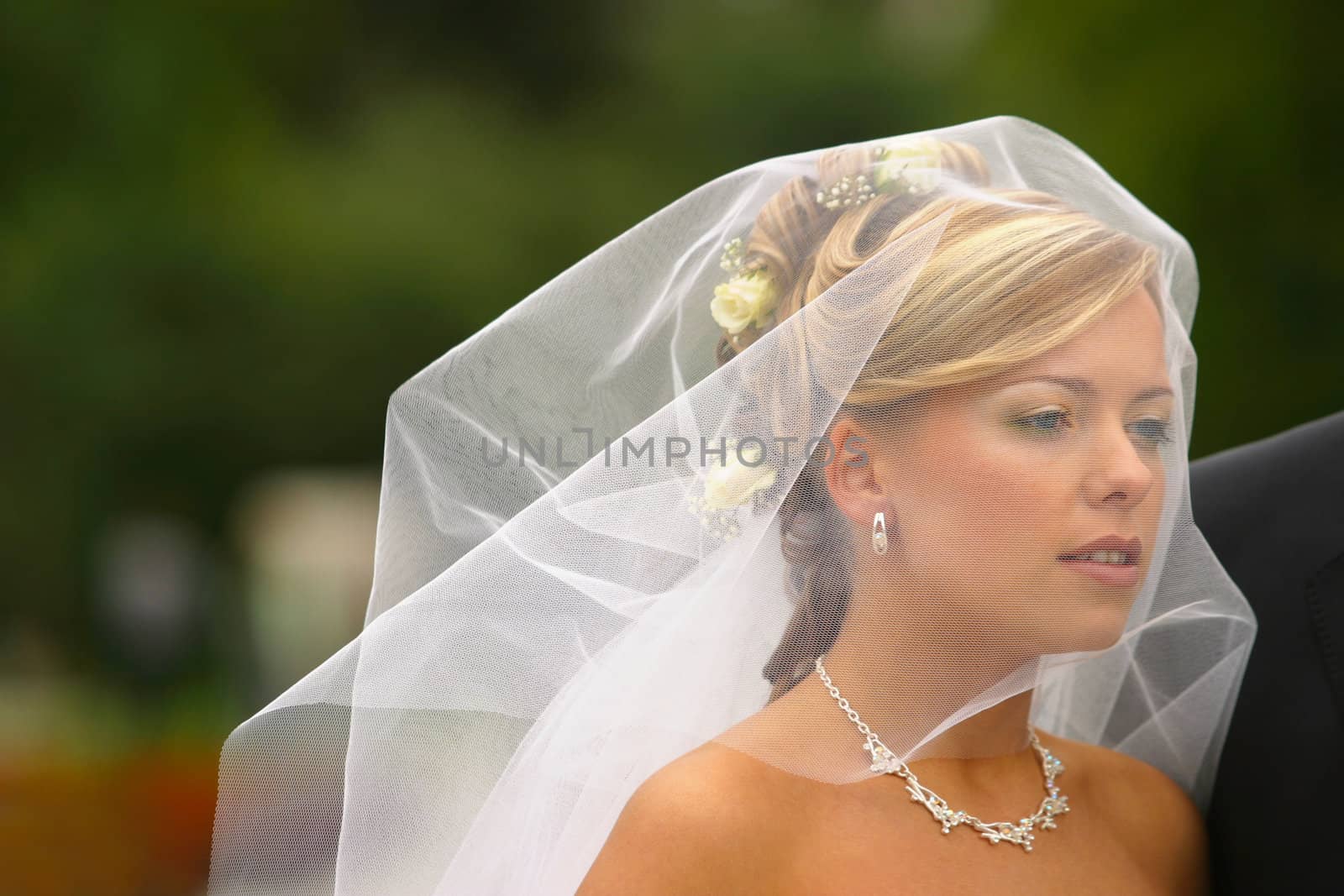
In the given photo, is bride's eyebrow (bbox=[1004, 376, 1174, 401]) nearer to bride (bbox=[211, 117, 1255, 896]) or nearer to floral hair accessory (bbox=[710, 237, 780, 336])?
bride (bbox=[211, 117, 1255, 896])

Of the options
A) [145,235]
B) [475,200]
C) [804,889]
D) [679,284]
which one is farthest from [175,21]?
[804,889]

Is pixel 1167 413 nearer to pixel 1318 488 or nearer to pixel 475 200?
pixel 1318 488

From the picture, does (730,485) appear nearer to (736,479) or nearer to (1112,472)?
(736,479)

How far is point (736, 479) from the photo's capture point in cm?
193

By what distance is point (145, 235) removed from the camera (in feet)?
32.0

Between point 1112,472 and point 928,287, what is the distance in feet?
1.17

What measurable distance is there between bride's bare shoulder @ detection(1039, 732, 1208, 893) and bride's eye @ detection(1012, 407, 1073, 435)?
2.09 ft

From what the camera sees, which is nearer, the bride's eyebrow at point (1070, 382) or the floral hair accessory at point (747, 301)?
the bride's eyebrow at point (1070, 382)

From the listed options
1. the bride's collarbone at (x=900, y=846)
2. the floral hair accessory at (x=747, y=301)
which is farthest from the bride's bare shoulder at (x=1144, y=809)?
the floral hair accessory at (x=747, y=301)

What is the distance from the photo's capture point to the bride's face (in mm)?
1828

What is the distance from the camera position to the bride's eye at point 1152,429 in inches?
74.7

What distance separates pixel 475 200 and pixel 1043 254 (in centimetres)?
863

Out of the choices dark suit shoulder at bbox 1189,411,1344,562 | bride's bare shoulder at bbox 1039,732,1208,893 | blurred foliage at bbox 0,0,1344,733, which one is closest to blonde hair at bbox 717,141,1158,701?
bride's bare shoulder at bbox 1039,732,1208,893

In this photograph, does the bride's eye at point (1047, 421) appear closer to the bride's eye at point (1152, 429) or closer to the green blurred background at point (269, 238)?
the bride's eye at point (1152, 429)
